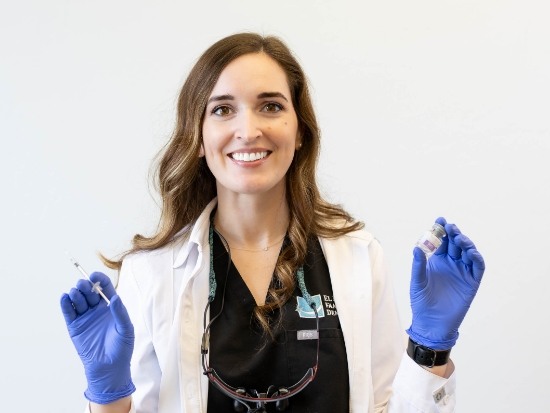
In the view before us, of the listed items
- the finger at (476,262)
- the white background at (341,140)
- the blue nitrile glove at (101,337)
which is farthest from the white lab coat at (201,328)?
the white background at (341,140)

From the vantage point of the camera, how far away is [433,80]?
248 centimetres

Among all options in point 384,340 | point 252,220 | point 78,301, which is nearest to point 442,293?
point 384,340

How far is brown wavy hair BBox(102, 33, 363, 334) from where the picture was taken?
1.79 meters

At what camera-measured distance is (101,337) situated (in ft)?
5.32

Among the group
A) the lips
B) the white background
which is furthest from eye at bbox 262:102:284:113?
the white background

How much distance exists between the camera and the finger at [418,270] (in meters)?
1.58

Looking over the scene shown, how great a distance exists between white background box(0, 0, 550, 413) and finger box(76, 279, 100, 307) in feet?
2.68

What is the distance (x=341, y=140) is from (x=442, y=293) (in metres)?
0.94

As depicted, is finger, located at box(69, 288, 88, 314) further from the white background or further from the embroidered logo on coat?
the white background

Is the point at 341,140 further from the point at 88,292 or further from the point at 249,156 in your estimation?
the point at 88,292

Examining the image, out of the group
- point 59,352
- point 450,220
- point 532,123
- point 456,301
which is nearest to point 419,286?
point 456,301

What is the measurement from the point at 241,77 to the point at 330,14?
2.70ft

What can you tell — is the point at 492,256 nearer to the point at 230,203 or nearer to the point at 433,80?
the point at 433,80

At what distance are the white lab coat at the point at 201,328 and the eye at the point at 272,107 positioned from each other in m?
0.27
